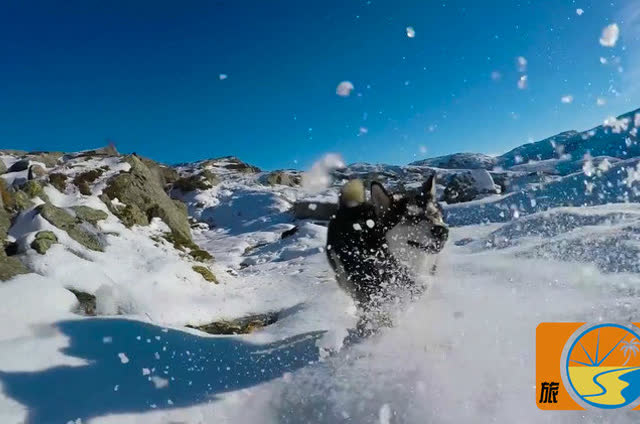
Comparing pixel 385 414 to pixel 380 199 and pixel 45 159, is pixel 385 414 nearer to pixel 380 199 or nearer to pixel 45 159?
pixel 380 199

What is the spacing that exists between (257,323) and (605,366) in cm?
553

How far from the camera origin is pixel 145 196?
46.9ft

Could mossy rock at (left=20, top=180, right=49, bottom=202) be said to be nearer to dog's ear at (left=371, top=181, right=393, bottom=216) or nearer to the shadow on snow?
the shadow on snow

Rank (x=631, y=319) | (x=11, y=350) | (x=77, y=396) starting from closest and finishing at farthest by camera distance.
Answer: (x=631, y=319), (x=77, y=396), (x=11, y=350)

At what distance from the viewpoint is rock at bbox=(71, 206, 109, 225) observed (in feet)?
32.0

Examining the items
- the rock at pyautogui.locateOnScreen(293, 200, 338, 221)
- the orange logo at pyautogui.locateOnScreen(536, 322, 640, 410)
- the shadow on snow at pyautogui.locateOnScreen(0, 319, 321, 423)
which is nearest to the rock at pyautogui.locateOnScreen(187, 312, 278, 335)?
the shadow on snow at pyautogui.locateOnScreen(0, 319, 321, 423)

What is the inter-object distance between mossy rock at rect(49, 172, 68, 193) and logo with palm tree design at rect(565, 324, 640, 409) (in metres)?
12.9

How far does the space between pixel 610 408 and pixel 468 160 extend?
138669 millimetres

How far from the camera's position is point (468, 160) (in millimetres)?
132375

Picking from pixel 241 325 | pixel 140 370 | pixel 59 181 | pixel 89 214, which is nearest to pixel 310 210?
pixel 59 181

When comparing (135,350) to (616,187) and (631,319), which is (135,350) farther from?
(616,187)

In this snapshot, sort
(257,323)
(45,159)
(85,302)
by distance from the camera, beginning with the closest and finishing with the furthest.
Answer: (85,302)
(257,323)
(45,159)

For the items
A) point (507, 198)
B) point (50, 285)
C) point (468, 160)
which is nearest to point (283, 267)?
point (50, 285)

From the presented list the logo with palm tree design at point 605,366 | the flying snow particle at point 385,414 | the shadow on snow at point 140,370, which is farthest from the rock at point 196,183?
the logo with palm tree design at point 605,366
